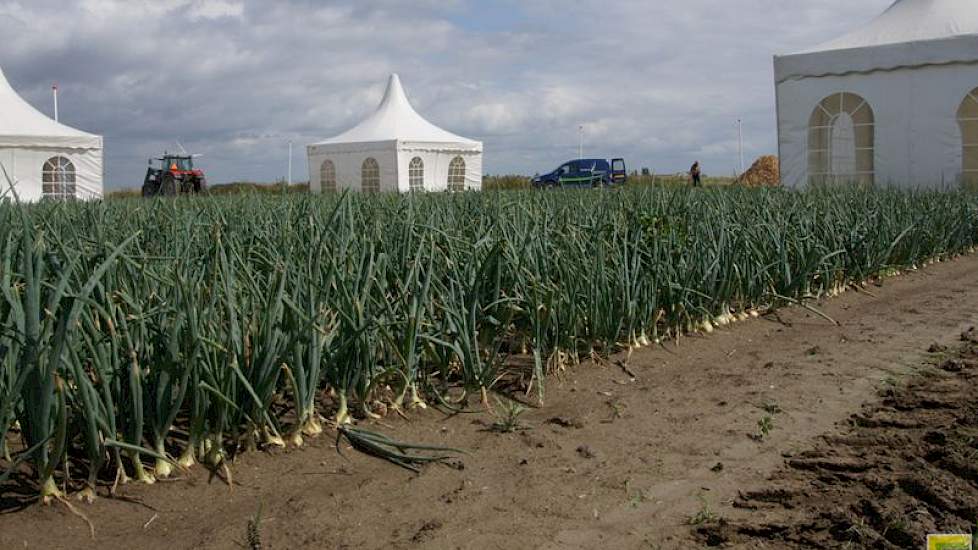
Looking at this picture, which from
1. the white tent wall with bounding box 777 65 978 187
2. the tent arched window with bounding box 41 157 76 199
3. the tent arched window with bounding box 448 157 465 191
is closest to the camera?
the white tent wall with bounding box 777 65 978 187

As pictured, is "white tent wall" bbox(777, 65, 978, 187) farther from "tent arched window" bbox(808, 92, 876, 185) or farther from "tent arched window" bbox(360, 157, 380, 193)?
"tent arched window" bbox(360, 157, 380, 193)

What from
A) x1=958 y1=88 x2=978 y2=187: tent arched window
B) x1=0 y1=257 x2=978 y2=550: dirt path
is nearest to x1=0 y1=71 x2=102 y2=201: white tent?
x1=958 y1=88 x2=978 y2=187: tent arched window

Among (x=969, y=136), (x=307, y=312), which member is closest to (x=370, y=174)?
(x=969, y=136)

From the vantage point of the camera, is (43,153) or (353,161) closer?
(43,153)

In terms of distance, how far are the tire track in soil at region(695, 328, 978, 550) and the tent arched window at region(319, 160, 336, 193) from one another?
1987 centimetres

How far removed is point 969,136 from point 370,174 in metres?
12.4

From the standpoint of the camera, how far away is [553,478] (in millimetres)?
2500

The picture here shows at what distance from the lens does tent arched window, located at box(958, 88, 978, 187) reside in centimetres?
1288

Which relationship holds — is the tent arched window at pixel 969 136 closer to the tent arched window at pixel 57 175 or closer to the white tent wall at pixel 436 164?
the white tent wall at pixel 436 164

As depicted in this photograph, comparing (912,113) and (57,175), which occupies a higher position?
(912,113)

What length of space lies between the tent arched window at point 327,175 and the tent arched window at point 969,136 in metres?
13.6

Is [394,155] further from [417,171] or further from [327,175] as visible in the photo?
[327,175]

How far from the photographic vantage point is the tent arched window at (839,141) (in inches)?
554

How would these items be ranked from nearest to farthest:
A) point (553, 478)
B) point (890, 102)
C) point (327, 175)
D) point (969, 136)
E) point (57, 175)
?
point (553, 478), point (890, 102), point (969, 136), point (57, 175), point (327, 175)
